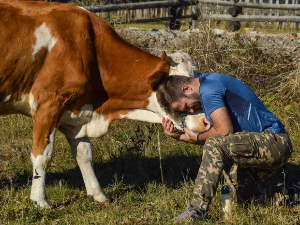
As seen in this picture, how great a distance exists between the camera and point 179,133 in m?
6.40

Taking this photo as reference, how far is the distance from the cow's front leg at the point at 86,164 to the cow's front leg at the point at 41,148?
0.51 meters

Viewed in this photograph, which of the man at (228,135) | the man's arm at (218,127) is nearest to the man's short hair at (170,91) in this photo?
the man at (228,135)

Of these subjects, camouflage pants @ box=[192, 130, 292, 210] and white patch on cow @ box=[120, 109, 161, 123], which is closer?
camouflage pants @ box=[192, 130, 292, 210]

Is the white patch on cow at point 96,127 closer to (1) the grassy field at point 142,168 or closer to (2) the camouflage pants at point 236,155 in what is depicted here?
(1) the grassy field at point 142,168

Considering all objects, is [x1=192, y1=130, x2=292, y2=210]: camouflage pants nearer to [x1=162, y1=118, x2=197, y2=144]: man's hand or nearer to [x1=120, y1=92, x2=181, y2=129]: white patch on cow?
[x1=162, y1=118, x2=197, y2=144]: man's hand

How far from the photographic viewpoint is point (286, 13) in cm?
2056

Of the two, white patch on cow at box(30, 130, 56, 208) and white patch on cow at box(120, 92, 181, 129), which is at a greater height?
white patch on cow at box(120, 92, 181, 129)

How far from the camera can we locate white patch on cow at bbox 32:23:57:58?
6.37 metres

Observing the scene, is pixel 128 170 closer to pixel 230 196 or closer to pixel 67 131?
pixel 67 131

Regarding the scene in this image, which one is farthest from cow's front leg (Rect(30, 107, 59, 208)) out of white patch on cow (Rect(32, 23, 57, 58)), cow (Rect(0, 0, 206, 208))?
white patch on cow (Rect(32, 23, 57, 58))

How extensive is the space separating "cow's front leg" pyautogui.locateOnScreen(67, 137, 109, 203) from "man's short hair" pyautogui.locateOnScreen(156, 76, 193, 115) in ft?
3.14

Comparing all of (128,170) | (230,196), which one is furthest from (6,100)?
(230,196)

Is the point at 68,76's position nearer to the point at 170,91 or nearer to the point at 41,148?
the point at 41,148

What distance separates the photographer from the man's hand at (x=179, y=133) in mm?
6016
